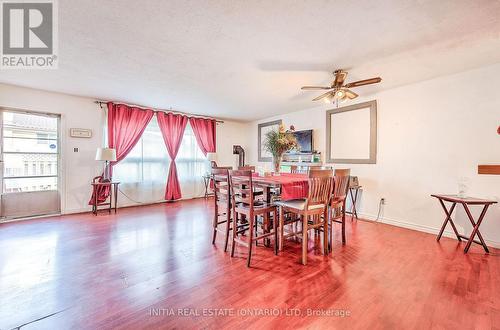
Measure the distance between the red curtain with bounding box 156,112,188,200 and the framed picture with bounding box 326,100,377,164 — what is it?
A: 3.71m

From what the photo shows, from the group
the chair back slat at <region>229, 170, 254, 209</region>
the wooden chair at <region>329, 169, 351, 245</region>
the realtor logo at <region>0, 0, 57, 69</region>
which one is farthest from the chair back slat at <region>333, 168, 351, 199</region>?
the realtor logo at <region>0, 0, 57, 69</region>

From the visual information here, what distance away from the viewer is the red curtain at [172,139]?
5.11 meters

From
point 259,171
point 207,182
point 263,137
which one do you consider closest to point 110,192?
Answer: point 207,182

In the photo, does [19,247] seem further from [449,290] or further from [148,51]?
[449,290]

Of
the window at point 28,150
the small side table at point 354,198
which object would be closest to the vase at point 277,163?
the small side table at point 354,198

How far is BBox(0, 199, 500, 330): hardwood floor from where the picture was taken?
1.40 meters

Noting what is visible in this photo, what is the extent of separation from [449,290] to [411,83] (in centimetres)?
300

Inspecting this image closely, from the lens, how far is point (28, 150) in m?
3.79

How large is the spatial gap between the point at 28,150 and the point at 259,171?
14.6 ft

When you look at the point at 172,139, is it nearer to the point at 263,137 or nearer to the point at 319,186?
the point at 263,137

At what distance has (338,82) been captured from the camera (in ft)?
9.14

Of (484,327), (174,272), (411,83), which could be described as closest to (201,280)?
(174,272)

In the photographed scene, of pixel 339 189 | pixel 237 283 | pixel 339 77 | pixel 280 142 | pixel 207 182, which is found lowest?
pixel 237 283

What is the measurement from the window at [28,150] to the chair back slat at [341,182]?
17.3 ft
